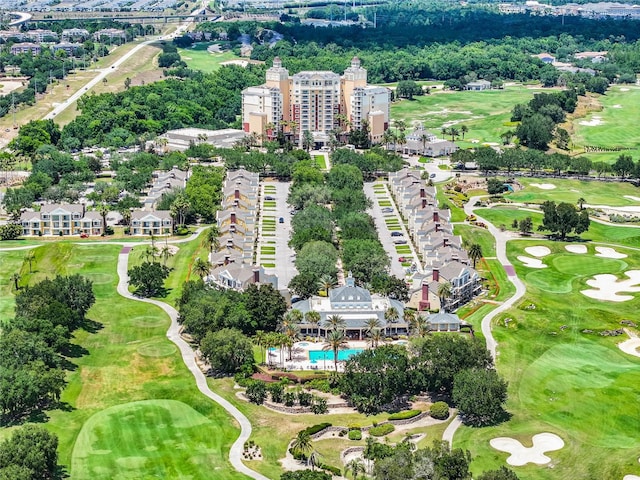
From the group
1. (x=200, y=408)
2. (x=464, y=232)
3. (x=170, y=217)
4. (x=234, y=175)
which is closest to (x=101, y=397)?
(x=200, y=408)

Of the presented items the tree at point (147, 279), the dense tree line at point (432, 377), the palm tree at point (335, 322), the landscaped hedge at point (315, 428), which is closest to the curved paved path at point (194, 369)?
the tree at point (147, 279)

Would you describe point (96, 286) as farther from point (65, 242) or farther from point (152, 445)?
point (152, 445)

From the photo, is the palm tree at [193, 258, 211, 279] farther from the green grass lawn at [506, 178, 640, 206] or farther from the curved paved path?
the green grass lawn at [506, 178, 640, 206]

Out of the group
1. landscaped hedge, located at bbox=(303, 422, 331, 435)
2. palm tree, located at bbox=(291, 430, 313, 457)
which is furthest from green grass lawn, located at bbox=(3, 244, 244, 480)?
landscaped hedge, located at bbox=(303, 422, 331, 435)

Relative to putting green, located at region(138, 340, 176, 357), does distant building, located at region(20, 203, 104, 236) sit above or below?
above

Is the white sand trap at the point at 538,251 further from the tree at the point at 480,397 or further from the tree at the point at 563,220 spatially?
the tree at the point at 480,397

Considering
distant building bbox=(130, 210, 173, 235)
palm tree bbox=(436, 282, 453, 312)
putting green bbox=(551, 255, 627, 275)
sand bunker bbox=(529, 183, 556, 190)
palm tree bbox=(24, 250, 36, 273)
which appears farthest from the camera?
sand bunker bbox=(529, 183, 556, 190)

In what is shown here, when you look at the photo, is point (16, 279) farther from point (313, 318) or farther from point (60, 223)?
point (313, 318)
